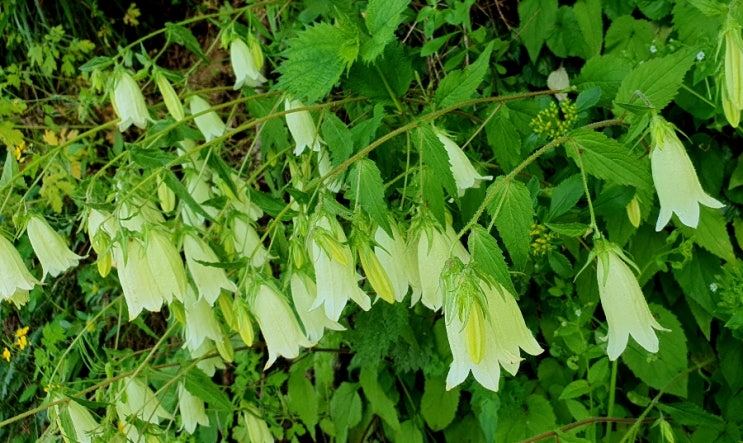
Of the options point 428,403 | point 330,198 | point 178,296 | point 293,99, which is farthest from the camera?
point 428,403

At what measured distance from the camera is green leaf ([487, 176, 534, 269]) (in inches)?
47.6

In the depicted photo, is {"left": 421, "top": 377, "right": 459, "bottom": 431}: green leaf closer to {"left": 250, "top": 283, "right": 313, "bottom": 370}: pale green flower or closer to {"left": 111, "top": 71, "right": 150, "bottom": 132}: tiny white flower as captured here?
{"left": 250, "top": 283, "right": 313, "bottom": 370}: pale green flower

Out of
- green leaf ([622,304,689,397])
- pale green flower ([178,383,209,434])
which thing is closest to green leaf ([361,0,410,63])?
green leaf ([622,304,689,397])

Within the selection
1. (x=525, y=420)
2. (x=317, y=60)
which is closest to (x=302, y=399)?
(x=525, y=420)

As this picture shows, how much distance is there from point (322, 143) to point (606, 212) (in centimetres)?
73

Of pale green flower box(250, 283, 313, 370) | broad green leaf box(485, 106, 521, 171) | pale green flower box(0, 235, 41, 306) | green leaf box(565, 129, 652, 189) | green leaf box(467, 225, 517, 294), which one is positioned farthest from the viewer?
broad green leaf box(485, 106, 521, 171)

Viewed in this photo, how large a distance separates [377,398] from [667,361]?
2.93 feet

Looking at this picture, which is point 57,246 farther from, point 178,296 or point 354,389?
point 354,389

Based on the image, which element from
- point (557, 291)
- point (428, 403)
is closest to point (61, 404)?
point (428, 403)

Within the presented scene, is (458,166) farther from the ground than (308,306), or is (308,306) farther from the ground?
(458,166)

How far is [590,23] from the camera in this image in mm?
2055

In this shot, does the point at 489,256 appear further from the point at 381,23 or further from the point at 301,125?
the point at 301,125

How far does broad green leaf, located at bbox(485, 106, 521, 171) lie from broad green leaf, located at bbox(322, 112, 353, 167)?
1.12 ft

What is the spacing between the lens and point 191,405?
192 cm
